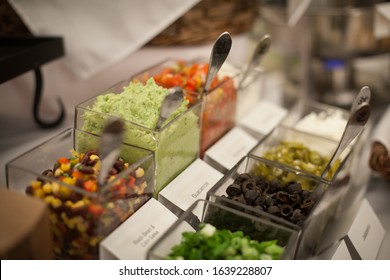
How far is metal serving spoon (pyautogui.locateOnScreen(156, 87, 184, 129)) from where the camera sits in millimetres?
845

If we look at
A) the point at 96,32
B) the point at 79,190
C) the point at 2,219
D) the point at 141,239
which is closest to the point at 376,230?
the point at 141,239

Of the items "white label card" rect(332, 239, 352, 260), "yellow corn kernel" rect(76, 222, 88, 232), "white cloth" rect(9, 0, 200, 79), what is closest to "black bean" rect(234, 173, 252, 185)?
"white label card" rect(332, 239, 352, 260)

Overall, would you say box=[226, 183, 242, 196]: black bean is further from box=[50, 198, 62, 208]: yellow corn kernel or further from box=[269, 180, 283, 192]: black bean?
box=[50, 198, 62, 208]: yellow corn kernel

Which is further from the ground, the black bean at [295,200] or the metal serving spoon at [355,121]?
the metal serving spoon at [355,121]

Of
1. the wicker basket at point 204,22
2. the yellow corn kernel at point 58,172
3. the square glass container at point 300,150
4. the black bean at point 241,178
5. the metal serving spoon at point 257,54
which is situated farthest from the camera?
the wicker basket at point 204,22

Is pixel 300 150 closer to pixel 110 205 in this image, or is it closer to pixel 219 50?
pixel 219 50

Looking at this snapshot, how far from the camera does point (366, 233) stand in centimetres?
91

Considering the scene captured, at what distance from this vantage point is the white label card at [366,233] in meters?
0.87

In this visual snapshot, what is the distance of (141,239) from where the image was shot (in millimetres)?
746

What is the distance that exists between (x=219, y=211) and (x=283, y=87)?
0.97 metres

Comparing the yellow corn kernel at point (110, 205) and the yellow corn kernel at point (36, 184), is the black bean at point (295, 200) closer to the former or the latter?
the yellow corn kernel at point (110, 205)

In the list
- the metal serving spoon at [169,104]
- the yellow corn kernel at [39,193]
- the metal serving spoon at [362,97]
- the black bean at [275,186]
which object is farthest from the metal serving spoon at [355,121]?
the yellow corn kernel at [39,193]

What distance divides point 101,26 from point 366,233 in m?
0.86

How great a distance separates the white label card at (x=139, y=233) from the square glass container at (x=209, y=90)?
27 cm
